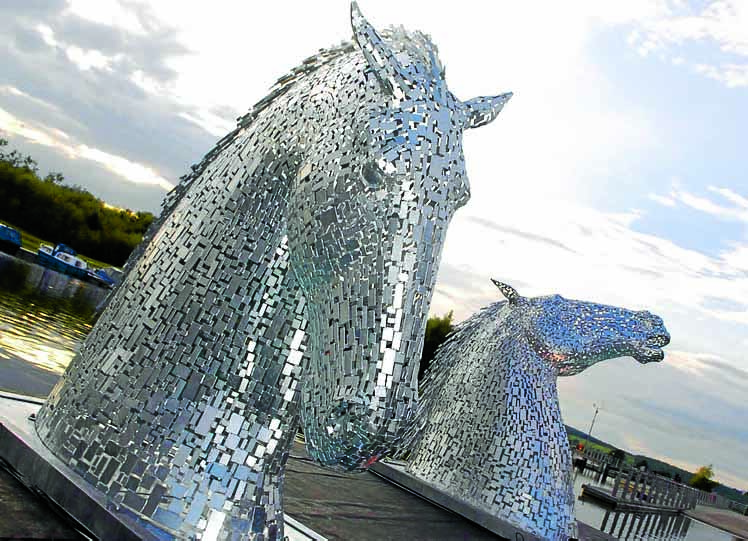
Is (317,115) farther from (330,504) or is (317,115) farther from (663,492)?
(663,492)

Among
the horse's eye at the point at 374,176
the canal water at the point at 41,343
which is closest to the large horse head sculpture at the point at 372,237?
the horse's eye at the point at 374,176

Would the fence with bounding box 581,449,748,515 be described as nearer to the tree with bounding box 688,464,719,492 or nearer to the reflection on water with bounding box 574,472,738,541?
the reflection on water with bounding box 574,472,738,541

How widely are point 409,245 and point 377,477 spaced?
4.03m

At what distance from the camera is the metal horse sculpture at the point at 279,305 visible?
145 cm

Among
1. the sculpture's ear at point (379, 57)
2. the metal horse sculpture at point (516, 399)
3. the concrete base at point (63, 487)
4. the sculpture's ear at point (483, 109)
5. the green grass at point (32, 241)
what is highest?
the sculpture's ear at point (483, 109)

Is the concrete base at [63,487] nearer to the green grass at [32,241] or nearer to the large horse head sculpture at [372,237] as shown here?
the large horse head sculpture at [372,237]

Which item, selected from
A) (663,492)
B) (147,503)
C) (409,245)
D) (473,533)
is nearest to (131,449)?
(147,503)

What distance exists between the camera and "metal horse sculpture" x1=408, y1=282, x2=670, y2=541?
15.8ft

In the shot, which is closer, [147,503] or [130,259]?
[147,503]

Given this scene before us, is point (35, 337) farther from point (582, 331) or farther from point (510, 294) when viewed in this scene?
point (582, 331)

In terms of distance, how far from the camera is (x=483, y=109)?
1.85 m

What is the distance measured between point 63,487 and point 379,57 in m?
1.38

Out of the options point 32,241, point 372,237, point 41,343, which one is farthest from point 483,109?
point 32,241

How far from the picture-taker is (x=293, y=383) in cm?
181
